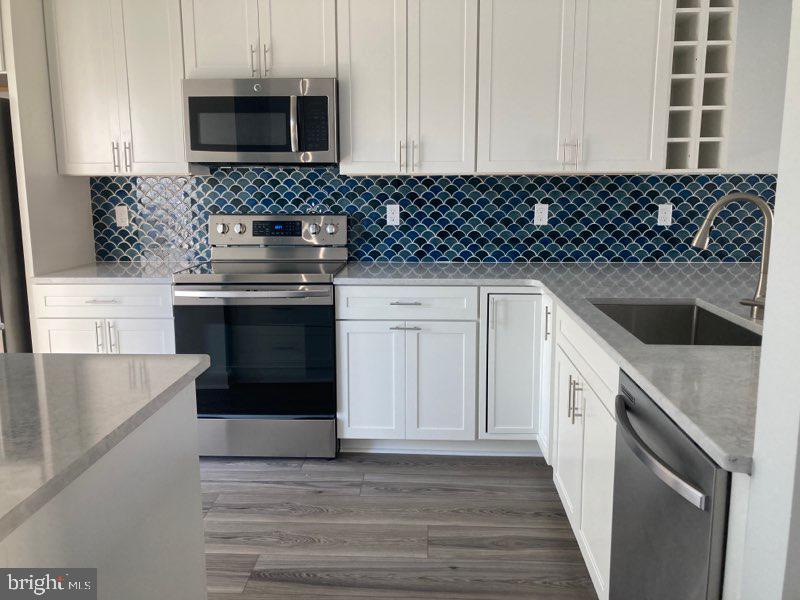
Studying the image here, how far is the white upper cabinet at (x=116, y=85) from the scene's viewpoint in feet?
9.46

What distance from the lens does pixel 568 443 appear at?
2.14m

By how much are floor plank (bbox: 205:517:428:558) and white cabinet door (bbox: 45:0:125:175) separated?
1838mm

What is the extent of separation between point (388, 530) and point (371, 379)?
73cm

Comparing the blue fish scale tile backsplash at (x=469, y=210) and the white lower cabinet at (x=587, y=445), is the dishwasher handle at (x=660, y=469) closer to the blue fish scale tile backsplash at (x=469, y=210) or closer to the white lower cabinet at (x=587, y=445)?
the white lower cabinet at (x=587, y=445)

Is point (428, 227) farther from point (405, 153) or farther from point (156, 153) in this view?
point (156, 153)

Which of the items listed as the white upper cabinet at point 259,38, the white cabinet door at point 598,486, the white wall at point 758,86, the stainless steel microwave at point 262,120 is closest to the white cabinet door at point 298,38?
the white upper cabinet at point 259,38

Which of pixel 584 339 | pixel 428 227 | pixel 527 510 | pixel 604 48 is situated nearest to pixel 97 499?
pixel 584 339

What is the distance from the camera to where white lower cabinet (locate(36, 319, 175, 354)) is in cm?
285

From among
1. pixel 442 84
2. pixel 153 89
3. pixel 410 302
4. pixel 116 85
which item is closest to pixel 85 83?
pixel 116 85

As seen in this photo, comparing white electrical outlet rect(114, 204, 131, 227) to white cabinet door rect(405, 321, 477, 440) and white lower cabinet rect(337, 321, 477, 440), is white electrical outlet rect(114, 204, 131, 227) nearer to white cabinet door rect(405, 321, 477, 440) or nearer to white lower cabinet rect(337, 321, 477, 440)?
white lower cabinet rect(337, 321, 477, 440)

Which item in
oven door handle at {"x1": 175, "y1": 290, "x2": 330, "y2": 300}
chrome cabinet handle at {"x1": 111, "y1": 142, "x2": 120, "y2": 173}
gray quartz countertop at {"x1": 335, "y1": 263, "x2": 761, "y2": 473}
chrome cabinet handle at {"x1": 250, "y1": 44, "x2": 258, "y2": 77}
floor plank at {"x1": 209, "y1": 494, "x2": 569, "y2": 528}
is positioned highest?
chrome cabinet handle at {"x1": 250, "y1": 44, "x2": 258, "y2": 77}

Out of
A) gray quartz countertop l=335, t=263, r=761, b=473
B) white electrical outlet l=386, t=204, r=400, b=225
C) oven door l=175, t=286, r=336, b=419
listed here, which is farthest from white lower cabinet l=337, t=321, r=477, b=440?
white electrical outlet l=386, t=204, r=400, b=225

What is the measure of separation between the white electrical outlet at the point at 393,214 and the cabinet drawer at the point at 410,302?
1.93 ft

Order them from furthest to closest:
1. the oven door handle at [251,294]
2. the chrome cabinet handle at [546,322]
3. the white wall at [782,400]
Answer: the oven door handle at [251,294]
the chrome cabinet handle at [546,322]
the white wall at [782,400]
